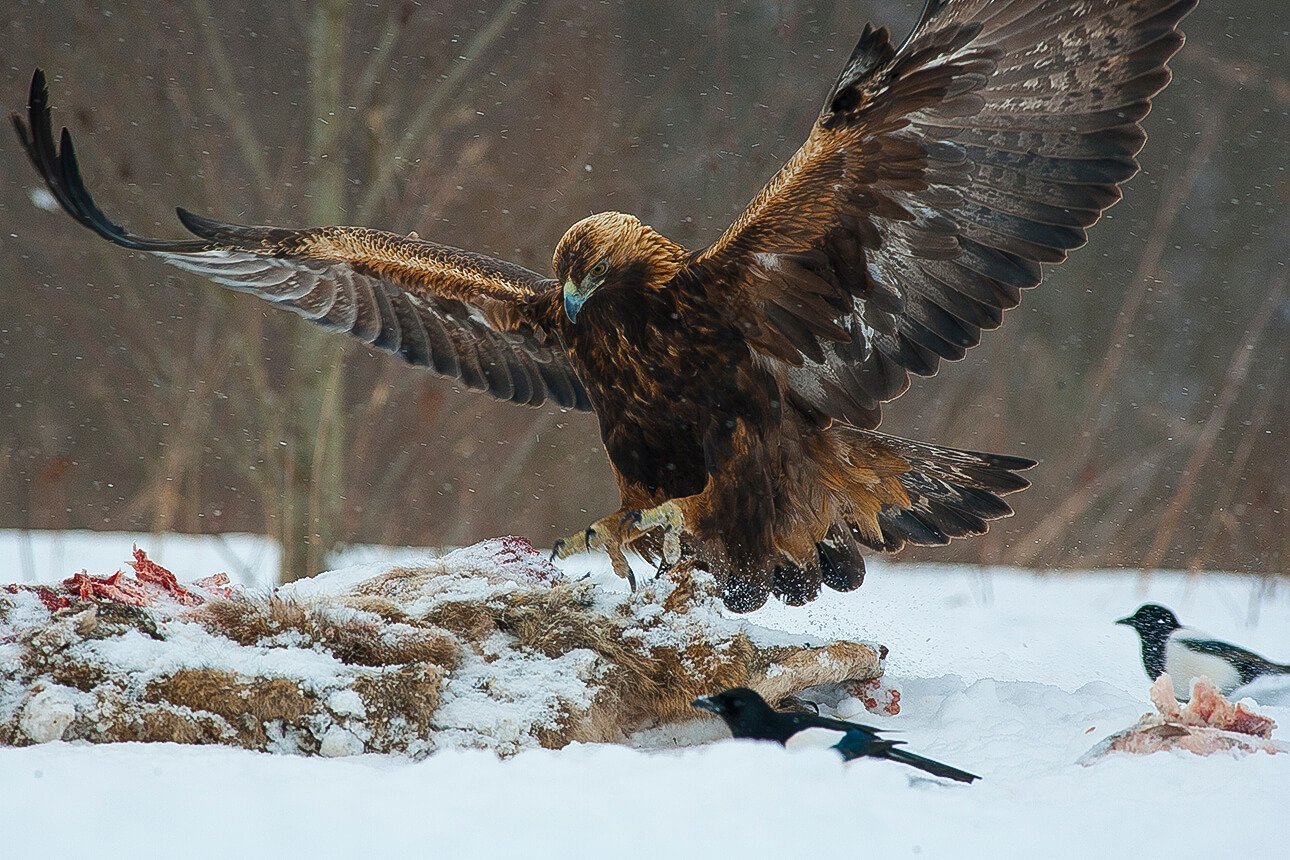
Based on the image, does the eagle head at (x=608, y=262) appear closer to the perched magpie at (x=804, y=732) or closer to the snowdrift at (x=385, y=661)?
the snowdrift at (x=385, y=661)

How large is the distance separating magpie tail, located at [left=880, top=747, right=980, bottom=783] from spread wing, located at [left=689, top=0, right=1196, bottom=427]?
1438 mm

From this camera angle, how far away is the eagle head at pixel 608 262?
139 inches

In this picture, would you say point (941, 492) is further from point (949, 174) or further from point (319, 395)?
point (319, 395)

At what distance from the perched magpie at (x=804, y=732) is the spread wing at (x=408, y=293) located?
192cm

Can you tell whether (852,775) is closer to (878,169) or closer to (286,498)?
(878,169)

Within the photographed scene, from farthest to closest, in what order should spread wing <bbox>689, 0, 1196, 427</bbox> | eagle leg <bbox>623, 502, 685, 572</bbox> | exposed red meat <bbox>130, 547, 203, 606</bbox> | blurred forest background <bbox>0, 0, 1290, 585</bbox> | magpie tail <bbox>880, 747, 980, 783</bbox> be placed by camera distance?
1. blurred forest background <bbox>0, 0, 1290, 585</bbox>
2. eagle leg <bbox>623, 502, 685, 572</bbox>
3. spread wing <bbox>689, 0, 1196, 427</bbox>
4. exposed red meat <bbox>130, 547, 203, 606</bbox>
5. magpie tail <bbox>880, 747, 980, 783</bbox>

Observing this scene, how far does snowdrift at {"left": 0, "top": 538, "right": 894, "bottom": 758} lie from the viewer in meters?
2.15

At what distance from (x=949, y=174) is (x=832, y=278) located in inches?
15.9

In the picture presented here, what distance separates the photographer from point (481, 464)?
7066mm

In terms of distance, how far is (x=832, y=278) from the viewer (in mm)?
3238

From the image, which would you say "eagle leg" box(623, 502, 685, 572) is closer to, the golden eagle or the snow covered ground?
the golden eagle

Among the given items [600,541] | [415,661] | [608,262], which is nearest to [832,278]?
[608,262]

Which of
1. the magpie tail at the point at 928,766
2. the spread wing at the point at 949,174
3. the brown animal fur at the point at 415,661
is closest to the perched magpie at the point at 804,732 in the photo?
the magpie tail at the point at 928,766

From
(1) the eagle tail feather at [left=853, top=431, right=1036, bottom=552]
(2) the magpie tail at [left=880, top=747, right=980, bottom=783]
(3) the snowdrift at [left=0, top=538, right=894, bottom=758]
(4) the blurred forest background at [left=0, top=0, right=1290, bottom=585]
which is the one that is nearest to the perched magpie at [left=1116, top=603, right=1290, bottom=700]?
(1) the eagle tail feather at [left=853, top=431, right=1036, bottom=552]
